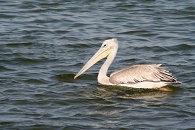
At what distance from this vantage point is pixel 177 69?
35.0 ft

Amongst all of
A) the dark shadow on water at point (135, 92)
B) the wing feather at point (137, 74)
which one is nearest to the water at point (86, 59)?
the dark shadow on water at point (135, 92)

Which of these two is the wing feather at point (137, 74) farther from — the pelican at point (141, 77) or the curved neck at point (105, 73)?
the curved neck at point (105, 73)

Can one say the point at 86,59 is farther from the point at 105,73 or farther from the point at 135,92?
the point at 135,92

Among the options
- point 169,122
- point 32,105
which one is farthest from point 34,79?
point 169,122

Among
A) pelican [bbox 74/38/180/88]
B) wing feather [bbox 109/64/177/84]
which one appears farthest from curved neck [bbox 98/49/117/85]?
wing feather [bbox 109/64/177/84]

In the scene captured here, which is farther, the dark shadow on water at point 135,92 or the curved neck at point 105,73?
the curved neck at point 105,73

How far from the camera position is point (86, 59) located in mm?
11258

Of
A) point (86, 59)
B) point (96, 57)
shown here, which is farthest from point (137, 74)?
point (86, 59)

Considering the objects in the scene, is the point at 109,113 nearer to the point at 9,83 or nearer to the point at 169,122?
the point at 169,122

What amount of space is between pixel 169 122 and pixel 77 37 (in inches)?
199

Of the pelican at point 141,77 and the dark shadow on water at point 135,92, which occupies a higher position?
the pelican at point 141,77

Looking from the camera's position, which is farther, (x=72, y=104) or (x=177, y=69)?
(x=177, y=69)

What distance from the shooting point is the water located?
27.2 ft

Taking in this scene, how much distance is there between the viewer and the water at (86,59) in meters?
8.29
